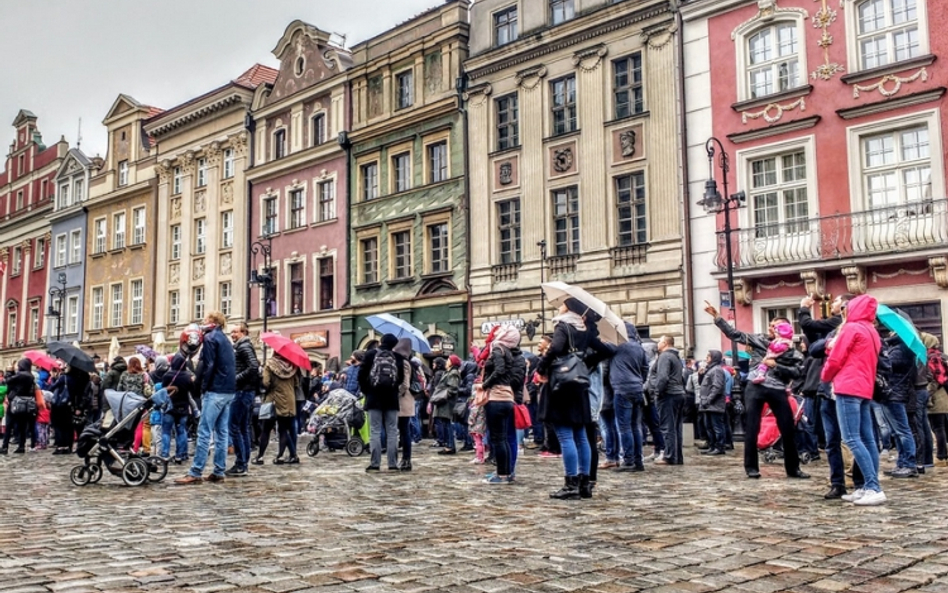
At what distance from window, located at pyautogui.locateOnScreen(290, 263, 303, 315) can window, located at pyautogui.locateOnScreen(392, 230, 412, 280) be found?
17.3ft

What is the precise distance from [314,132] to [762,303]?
772 inches

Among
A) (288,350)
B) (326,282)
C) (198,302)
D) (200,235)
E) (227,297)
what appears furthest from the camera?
(200,235)

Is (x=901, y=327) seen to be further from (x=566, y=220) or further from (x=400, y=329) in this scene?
(x=566, y=220)

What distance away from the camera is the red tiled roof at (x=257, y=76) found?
3981cm

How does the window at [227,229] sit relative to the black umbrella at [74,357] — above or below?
above

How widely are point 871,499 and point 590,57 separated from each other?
2014 cm

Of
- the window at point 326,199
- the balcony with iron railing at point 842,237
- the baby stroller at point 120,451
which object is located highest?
the window at point 326,199

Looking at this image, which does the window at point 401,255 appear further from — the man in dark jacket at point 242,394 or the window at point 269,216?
the man in dark jacket at point 242,394

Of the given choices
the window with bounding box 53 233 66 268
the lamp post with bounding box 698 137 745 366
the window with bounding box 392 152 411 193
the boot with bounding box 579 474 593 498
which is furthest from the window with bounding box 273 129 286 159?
the boot with bounding box 579 474 593 498

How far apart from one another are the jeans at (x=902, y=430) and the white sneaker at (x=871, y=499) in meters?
2.91

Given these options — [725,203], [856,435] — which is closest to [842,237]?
[725,203]

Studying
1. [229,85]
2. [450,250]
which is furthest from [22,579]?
[229,85]

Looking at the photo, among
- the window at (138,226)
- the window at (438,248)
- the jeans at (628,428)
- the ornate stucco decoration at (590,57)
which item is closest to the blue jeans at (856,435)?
the jeans at (628,428)

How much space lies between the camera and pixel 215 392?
11180mm
